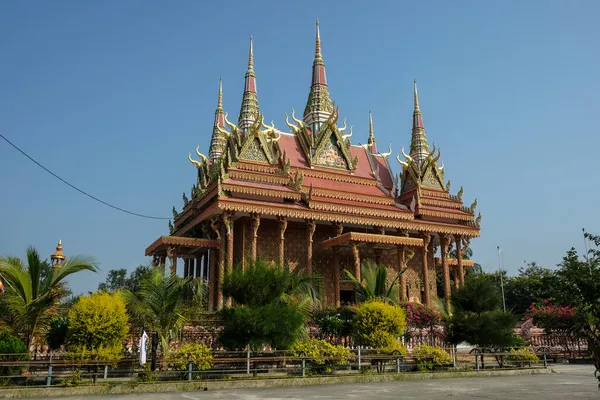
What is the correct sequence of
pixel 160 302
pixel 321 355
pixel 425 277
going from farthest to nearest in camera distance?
pixel 425 277 < pixel 321 355 < pixel 160 302

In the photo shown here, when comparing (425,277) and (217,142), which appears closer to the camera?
(425,277)

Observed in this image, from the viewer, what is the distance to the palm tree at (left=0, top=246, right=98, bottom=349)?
12.0 m

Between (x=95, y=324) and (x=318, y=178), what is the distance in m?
17.1

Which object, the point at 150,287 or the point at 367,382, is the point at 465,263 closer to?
the point at 367,382

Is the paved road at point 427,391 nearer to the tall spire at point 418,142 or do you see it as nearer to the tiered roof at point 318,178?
the tiered roof at point 318,178

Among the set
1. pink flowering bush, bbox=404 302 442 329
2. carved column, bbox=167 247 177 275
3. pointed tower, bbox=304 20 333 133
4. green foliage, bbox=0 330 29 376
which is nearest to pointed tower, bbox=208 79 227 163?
pointed tower, bbox=304 20 333 133

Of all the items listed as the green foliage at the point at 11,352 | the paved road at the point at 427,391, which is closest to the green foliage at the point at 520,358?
the paved road at the point at 427,391

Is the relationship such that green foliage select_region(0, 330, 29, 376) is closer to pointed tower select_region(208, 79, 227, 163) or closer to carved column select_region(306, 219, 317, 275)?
carved column select_region(306, 219, 317, 275)

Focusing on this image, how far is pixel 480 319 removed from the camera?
16.0 meters

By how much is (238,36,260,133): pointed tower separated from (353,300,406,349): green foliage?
1597 cm

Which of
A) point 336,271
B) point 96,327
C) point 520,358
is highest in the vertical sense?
point 336,271

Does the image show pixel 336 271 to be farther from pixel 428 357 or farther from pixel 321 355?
pixel 321 355

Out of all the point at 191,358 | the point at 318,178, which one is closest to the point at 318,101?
the point at 318,178

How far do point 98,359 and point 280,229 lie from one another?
505 inches
